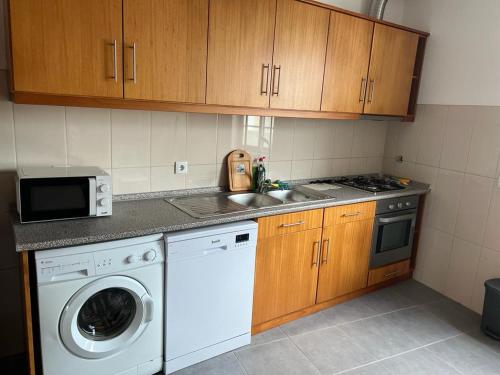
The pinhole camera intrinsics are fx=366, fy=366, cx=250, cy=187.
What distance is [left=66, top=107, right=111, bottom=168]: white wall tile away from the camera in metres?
2.08

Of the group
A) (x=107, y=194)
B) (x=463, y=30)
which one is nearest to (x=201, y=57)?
(x=107, y=194)

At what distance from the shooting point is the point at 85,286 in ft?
5.52

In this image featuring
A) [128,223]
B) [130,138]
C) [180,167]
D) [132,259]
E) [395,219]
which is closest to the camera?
[132,259]

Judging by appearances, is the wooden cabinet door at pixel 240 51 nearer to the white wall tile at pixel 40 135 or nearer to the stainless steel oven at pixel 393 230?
the white wall tile at pixel 40 135

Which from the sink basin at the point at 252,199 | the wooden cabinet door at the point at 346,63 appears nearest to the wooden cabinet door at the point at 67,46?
the sink basin at the point at 252,199

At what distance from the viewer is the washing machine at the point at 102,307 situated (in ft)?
5.32

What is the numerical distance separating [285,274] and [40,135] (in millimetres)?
1701

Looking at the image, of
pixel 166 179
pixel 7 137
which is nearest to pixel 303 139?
pixel 166 179

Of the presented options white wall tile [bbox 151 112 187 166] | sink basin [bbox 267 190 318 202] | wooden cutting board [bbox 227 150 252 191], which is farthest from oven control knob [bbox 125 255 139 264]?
sink basin [bbox 267 190 318 202]

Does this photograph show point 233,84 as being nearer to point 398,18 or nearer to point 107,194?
point 107,194

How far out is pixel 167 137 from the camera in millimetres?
2389

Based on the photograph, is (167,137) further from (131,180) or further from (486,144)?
(486,144)

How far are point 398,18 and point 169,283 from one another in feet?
9.88

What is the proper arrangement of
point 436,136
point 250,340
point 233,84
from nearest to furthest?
1. point 233,84
2. point 250,340
3. point 436,136
